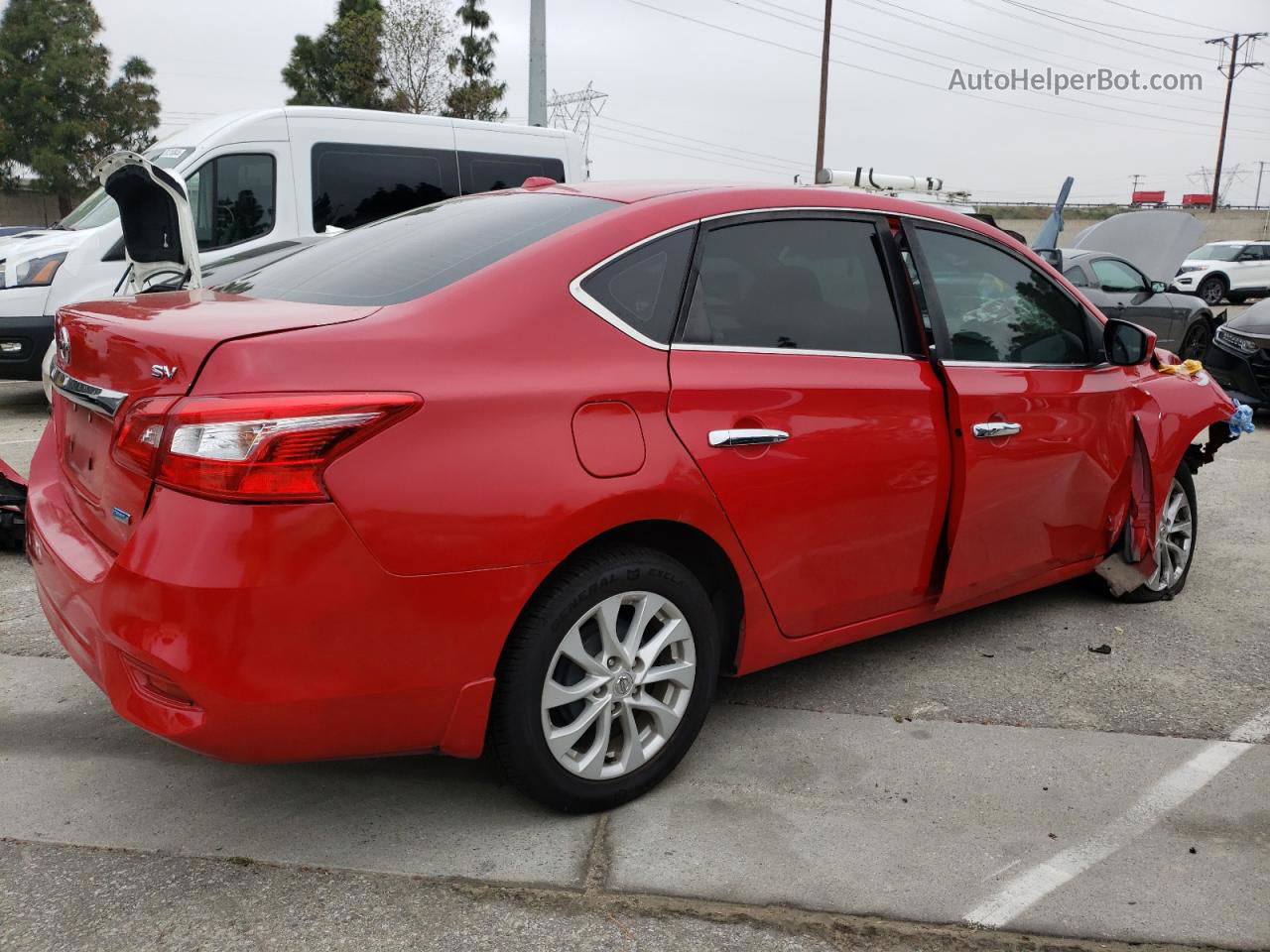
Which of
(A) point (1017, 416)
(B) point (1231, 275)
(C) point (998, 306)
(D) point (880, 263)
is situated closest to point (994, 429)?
(A) point (1017, 416)

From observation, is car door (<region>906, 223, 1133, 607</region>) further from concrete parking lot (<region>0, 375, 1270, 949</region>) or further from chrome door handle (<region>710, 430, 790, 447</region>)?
chrome door handle (<region>710, 430, 790, 447</region>)

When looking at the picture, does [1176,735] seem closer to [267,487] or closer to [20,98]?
[267,487]

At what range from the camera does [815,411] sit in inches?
121

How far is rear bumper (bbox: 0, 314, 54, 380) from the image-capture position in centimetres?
843

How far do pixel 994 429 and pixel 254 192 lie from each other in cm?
706

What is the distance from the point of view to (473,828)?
2.76 m

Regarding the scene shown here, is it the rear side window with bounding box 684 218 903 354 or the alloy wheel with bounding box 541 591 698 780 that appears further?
the rear side window with bounding box 684 218 903 354

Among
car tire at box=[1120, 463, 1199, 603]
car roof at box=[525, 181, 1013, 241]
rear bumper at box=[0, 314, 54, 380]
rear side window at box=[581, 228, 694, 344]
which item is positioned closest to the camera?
rear side window at box=[581, 228, 694, 344]

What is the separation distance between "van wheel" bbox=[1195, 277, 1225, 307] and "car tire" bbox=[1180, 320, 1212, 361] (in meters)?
17.2

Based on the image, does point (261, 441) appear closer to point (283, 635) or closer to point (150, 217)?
point (283, 635)

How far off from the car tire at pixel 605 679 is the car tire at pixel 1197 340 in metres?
11.9

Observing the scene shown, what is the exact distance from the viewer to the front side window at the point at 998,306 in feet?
11.9

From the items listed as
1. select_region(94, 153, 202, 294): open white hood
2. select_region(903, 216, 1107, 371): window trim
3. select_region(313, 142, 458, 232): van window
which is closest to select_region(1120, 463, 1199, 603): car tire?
select_region(903, 216, 1107, 371): window trim

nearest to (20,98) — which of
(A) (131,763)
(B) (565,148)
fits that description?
(B) (565,148)
